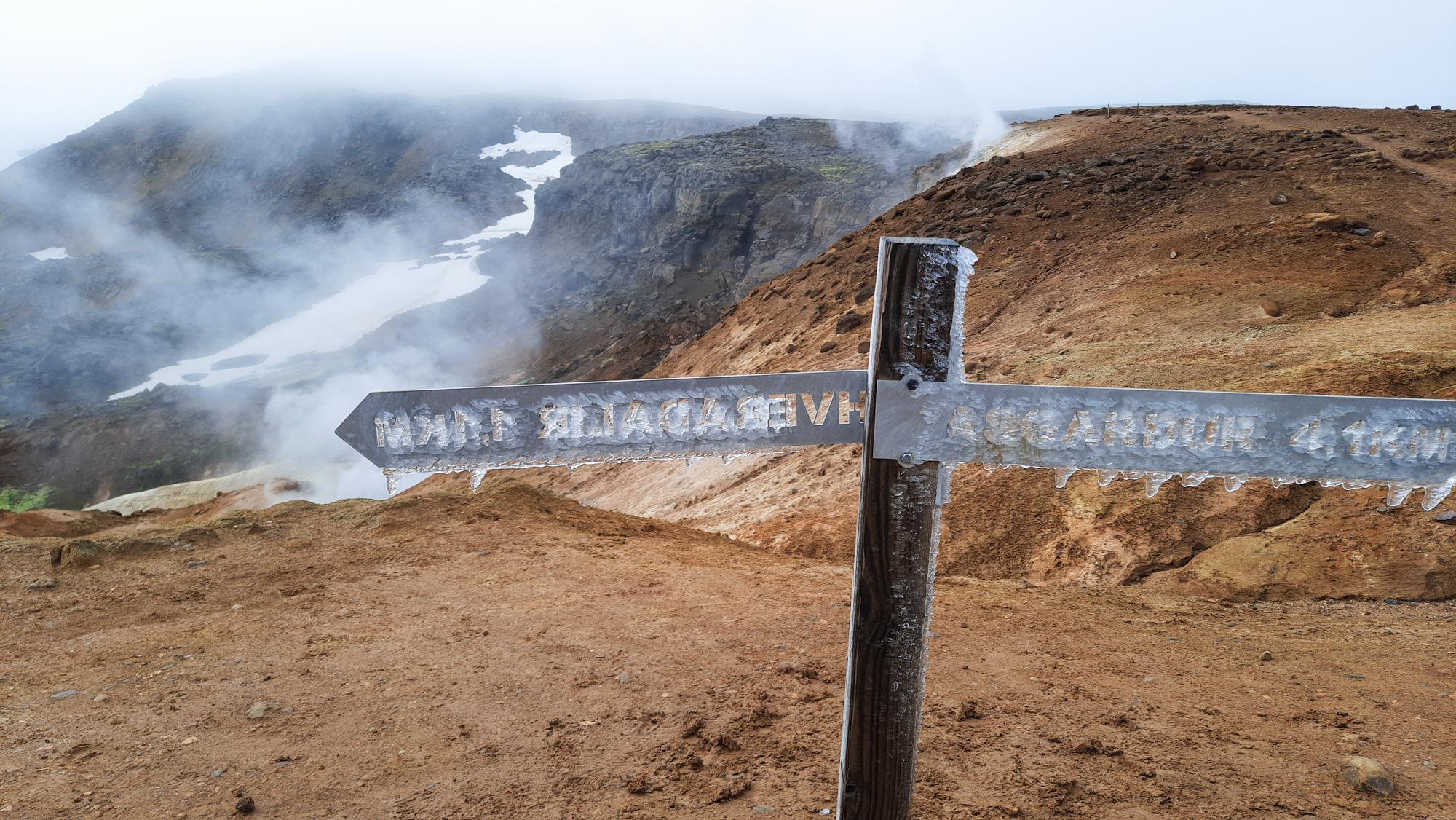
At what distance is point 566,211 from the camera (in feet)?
153

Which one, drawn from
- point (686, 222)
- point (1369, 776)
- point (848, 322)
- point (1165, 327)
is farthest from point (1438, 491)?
point (686, 222)

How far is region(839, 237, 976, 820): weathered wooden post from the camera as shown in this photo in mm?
1412

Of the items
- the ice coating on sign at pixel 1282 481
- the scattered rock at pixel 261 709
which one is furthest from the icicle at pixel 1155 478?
the scattered rock at pixel 261 709

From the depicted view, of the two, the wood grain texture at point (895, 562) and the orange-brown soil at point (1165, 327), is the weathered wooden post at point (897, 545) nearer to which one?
the wood grain texture at point (895, 562)

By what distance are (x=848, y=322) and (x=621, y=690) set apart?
9751 millimetres

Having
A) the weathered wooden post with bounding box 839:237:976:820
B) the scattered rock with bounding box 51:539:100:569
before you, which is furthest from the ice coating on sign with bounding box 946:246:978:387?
the scattered rock with bounding box 51:539:100:569

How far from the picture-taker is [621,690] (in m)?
3.59

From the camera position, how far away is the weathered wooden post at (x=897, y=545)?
4.63 feet

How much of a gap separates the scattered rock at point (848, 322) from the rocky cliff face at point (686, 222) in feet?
51.8

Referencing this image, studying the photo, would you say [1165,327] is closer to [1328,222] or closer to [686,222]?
[1328,222]

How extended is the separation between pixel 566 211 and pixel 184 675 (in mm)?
45456

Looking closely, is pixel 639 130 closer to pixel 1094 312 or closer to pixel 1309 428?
pixel 1094 312

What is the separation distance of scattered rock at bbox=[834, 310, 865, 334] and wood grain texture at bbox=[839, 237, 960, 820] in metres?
11.2

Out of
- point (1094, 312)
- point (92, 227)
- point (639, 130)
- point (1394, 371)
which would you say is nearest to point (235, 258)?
point (92, 227)
